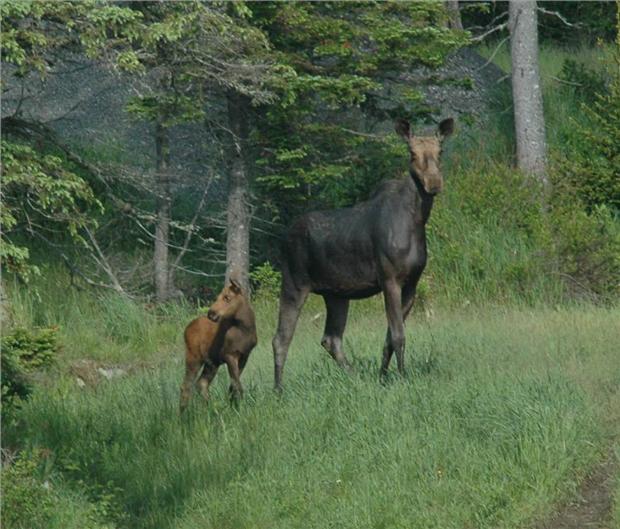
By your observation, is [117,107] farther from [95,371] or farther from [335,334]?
[335,334]

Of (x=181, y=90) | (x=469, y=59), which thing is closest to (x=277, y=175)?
(x=181, y=90)

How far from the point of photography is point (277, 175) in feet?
77.7

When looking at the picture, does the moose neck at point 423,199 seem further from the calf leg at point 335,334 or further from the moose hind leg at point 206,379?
the moose hind leg at point 206,379

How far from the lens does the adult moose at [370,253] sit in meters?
15.6

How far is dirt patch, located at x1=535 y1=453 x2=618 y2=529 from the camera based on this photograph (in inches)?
482

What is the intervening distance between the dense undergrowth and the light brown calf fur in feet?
0.84

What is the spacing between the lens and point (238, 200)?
80.1 ft

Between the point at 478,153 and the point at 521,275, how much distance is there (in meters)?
4.63

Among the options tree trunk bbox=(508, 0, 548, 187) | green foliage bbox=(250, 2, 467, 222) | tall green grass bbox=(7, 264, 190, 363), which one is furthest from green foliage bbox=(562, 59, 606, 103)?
tall green grass bbox=(7, 264, 190, 363)

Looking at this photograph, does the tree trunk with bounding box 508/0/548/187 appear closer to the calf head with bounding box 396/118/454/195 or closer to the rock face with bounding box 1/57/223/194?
the rock face with bounding box 1/57/223/194

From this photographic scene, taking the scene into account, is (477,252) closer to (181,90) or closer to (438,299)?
(438,299)

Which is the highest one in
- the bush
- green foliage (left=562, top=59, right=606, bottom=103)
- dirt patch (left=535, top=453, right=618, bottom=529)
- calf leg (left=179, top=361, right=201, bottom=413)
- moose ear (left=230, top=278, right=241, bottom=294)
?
green foliage (left=562, top=59, right=606, bottom=103)

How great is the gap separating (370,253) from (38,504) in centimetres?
466

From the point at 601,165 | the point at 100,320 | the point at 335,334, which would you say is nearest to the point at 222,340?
the point at 335,334
